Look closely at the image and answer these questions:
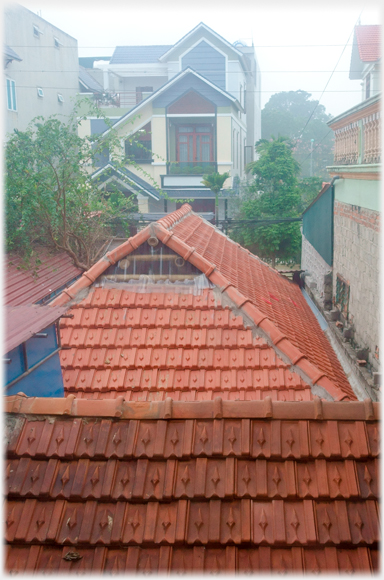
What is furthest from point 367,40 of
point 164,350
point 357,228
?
point 164,350

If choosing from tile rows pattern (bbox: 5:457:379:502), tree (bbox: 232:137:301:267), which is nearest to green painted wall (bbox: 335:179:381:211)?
tile rows pattern (bbox: 5:457:379:502)

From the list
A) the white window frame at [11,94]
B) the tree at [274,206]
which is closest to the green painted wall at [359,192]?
the tree at [274,206]

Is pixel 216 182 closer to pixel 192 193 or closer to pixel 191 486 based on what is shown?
pixel 192 193

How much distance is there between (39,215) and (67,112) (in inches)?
607

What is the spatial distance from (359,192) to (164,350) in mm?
3974

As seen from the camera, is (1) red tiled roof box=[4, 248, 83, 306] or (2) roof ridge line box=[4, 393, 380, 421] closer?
(2) roof ridge line box=[4, 393, 380, 421]

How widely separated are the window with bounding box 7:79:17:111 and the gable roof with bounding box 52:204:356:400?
1366 cm

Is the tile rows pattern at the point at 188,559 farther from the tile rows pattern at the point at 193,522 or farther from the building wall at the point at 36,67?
the building wall at the point at 36,67

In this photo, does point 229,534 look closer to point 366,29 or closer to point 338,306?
point 338,306

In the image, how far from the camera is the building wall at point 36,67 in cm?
2119

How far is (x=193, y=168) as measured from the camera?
25312 mm

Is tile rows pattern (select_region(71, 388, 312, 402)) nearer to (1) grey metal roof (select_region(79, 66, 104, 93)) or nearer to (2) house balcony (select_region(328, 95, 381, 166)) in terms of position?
(2) house balcony (select_region(328, 95, 381, 166))

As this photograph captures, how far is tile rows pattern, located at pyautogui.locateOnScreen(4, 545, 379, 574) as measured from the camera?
316cm

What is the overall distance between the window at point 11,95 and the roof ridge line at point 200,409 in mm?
19616
